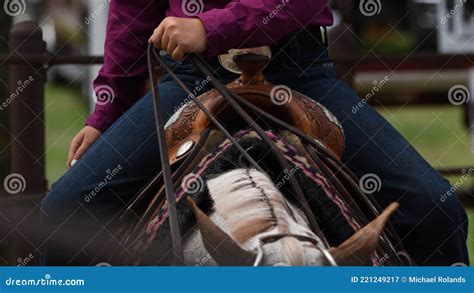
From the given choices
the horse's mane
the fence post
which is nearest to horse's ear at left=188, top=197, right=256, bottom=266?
the horse's mane

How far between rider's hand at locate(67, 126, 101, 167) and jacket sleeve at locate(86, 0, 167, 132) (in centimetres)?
2

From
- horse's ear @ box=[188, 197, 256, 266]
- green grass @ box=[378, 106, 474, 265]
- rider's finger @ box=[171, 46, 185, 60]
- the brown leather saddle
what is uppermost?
rider's finger @ box=[171, 46, 185, 60]

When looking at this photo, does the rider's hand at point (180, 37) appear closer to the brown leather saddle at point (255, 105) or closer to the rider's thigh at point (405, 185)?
the brown leather saddle at point (255, 105)

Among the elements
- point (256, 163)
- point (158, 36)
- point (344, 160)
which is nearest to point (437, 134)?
point (344, 160)

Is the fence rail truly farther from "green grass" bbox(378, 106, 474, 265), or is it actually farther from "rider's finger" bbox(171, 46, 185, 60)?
"green grass" bbox(378, 106, 474, 265)

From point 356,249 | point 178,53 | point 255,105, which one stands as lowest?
point 356,249

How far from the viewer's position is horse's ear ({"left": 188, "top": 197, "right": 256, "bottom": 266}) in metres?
1.36

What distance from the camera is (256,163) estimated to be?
1.68 m

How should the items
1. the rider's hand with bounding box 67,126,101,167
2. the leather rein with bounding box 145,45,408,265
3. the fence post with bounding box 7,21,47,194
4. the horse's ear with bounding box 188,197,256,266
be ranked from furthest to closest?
1. the fence post with bounding box 7,21,47,194
2. the rider's hand with bounding box 67,126,101,167
3. the leather rein with bounding box 145,45,408,265
4. the horse's ear with bounding box 188,197,256,266

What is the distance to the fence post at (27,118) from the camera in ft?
12.3

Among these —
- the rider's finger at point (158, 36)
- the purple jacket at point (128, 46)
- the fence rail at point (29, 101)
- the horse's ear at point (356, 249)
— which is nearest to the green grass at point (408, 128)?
the fence rail at point (29, 101)

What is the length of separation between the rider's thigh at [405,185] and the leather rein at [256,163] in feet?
0.88

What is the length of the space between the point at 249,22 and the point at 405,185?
591 millimetres

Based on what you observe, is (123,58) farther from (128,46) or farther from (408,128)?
(408,128)
